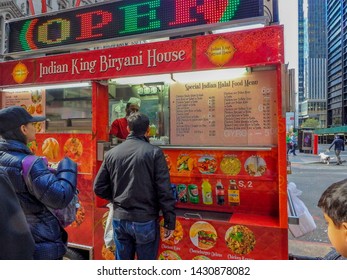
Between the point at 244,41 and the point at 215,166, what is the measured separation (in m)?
1.56

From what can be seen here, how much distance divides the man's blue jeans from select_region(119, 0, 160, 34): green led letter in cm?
238

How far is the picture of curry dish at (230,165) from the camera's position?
3598 millimetres

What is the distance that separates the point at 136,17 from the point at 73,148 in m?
2.02

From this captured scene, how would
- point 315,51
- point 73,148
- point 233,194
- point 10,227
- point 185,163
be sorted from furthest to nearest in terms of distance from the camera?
point 315,51 → point 73,148 → point 185,163 → point 233,194 → point 10,227

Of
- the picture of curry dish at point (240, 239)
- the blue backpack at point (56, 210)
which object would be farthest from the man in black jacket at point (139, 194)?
the picture of curry dish at point (240, 239)

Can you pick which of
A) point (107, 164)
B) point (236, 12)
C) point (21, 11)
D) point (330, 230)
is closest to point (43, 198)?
point (107, 164)

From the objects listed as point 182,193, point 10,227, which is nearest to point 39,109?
point 182,193

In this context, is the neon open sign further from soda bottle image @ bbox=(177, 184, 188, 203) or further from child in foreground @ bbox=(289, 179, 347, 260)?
child in foreground @ bbox=(289, 179, 347, 260)

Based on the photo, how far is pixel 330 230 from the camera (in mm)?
1408

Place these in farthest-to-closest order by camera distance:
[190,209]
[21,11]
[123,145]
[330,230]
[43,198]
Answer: [21,11], [190,209], [123,145], [43,198], [330,230]

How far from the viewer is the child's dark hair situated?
4.21ft

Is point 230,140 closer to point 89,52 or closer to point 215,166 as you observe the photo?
point 215,166

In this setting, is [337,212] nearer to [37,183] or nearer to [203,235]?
[37,183]

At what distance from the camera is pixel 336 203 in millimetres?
1308
